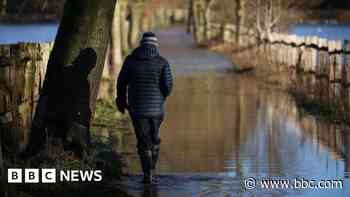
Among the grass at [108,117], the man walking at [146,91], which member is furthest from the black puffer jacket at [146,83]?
the grass at [108,117]

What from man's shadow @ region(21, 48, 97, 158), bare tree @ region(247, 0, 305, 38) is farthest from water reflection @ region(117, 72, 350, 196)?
bare tree @ region(247, 0, 305, 38)

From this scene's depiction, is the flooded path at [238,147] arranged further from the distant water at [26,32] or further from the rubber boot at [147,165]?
the distant water at [26,32]

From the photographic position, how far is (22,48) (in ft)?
49.9

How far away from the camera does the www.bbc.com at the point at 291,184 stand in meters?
12.0

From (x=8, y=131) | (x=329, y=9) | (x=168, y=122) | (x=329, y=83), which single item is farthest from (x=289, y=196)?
(x=329, y=9)

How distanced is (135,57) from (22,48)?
3410 millimetres

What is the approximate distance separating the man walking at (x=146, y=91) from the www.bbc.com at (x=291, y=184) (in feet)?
4.00

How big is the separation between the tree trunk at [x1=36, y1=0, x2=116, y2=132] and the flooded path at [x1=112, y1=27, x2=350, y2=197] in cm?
164

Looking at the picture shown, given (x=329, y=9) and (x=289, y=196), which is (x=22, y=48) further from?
(x=329, y=9)

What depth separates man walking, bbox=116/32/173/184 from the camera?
12094 mm

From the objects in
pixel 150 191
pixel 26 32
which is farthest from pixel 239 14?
pixel 150 191

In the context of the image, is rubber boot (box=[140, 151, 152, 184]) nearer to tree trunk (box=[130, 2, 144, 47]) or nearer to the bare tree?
the bare tree

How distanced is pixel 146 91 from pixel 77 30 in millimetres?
1206

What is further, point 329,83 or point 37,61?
point 329,83
